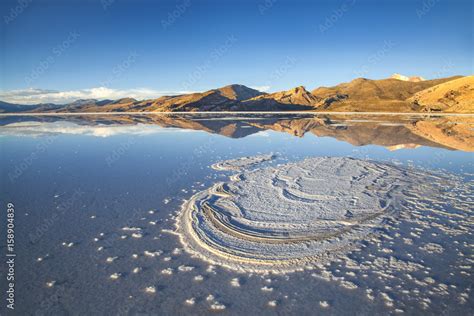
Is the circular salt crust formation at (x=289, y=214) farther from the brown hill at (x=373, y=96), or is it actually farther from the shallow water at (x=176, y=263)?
the brown hill at (x=373, y=96)

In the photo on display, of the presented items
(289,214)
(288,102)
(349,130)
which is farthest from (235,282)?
(288,102)

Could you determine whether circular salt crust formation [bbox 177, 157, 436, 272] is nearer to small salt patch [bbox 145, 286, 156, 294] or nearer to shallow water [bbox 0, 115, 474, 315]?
shallow water [bbox 0, 115, 474, 315]

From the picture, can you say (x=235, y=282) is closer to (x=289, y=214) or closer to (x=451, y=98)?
(x=289, y=214)

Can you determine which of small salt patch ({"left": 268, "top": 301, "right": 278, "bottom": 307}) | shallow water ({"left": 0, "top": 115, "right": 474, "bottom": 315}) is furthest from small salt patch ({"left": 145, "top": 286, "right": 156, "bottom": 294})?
small salt patch ({"left": 268, "top": 301, "right": 278, "bottom": 307})

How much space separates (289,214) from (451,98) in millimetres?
105355

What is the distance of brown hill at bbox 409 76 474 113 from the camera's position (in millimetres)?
79338

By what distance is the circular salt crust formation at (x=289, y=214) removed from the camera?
6.95 m

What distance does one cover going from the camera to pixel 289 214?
30.1ft

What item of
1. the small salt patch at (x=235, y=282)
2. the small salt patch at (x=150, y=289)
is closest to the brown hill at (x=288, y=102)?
the small salt patch at (x=235, y=282)

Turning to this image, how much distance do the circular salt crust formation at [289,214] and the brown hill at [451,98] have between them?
257 ft

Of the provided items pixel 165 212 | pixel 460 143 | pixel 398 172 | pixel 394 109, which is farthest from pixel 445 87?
pixel 165 212

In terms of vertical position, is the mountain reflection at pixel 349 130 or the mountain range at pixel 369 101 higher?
the mountain range at pixel 369 101

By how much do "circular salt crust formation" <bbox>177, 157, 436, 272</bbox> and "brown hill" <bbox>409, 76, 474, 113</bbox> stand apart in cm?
7837

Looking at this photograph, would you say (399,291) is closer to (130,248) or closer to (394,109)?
(130,248)
